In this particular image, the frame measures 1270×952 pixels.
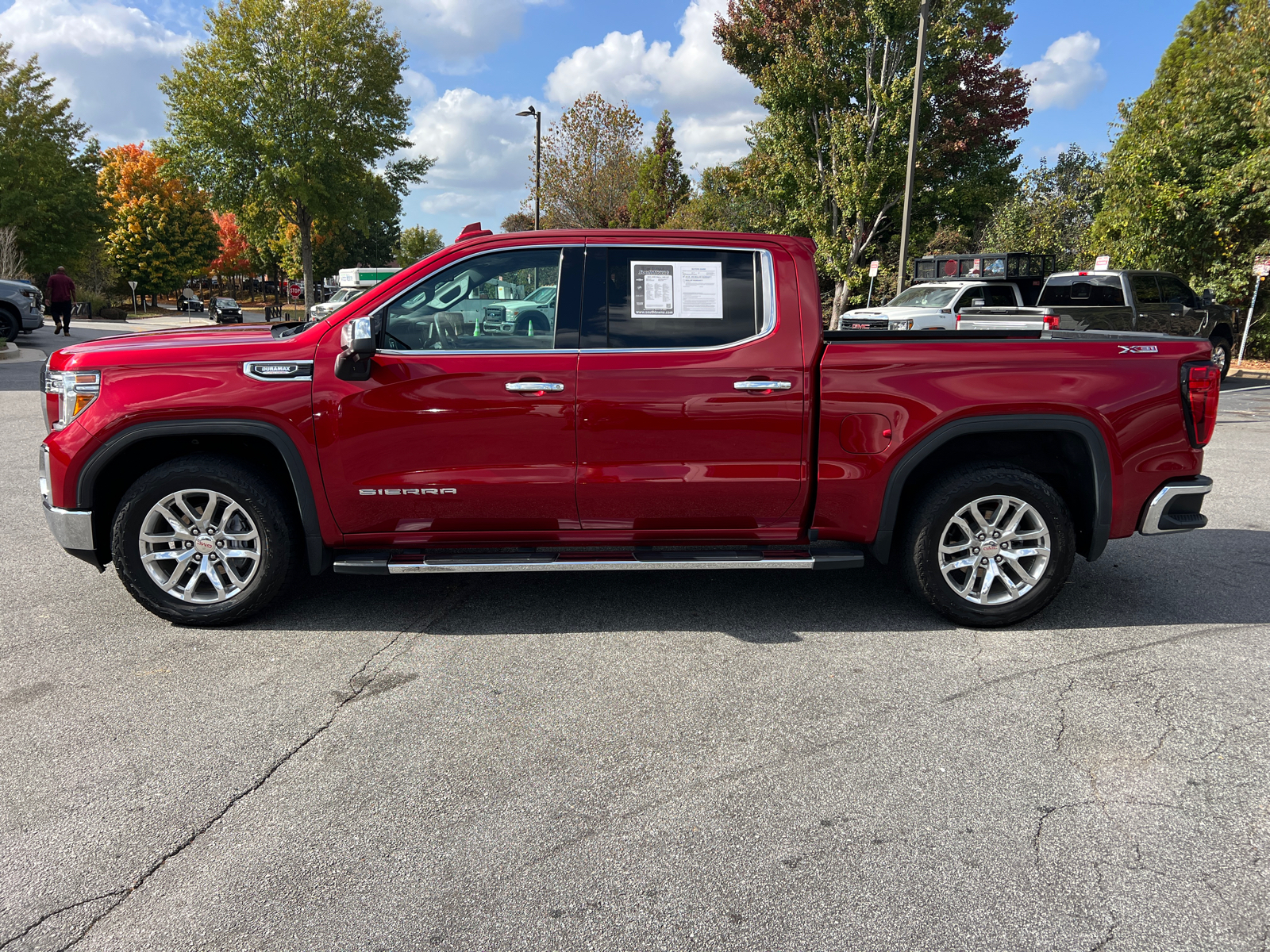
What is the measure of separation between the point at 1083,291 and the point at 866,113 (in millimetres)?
11049

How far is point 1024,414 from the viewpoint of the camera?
4.37 m

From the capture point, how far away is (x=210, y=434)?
4293mm

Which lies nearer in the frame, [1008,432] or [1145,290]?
[1008,432]

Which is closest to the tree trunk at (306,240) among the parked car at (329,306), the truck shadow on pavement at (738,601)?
the parked car at (329,306)

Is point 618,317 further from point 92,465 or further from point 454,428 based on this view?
point 92,465

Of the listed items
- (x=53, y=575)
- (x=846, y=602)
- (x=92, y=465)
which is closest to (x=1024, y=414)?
(x=846, y=602)

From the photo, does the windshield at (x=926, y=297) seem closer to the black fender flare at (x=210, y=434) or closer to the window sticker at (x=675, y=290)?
the window sticker at (x=675, y=290)

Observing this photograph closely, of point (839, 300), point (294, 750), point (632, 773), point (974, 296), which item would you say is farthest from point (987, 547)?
point (839, 300)

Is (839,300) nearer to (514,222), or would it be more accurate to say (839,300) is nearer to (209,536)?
(209,536)

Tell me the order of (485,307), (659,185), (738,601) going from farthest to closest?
(659,185), (738,601), (485,307)

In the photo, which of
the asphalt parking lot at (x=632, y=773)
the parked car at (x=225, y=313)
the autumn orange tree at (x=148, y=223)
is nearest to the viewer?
the asphalt parking lot at (x=632, y=773)

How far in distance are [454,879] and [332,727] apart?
114cm

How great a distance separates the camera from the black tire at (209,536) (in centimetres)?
432

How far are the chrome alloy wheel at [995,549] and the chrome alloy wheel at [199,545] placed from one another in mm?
3504
